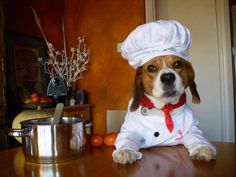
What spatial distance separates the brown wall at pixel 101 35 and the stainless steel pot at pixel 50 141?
1954mm

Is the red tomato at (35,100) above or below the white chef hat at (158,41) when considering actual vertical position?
below

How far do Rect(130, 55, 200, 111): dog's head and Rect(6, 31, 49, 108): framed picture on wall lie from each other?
1.36 metres

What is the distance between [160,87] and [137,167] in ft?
0.97

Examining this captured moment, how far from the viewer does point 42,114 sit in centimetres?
138

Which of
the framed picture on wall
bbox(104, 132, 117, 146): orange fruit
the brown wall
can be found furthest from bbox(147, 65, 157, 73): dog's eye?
the brown wall

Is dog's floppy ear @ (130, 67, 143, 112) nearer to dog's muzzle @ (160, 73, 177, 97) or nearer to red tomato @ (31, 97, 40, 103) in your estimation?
dog's muzzle @ (160, 73, 177, 97)

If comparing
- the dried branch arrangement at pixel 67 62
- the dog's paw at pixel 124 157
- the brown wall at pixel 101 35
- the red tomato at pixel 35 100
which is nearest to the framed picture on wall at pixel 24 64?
the dried branch arrangement at pixel 67 62

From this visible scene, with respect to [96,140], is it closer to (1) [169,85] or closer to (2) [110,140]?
(2) [110,140]

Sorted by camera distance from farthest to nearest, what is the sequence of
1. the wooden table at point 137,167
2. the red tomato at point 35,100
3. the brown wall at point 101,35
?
the brown wall at point 101,35 → the red tomato at point 35,100 → the wooden table at point 137,167

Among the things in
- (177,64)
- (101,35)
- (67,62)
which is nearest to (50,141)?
(177,64)

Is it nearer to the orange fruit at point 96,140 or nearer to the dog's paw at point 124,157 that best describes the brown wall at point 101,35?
the orange fruit at point 96,140

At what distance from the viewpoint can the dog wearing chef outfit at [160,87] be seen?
76 cm

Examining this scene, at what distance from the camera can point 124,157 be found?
60 cm

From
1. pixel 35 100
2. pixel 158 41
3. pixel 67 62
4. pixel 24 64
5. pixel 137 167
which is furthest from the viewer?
pixel 67 62
